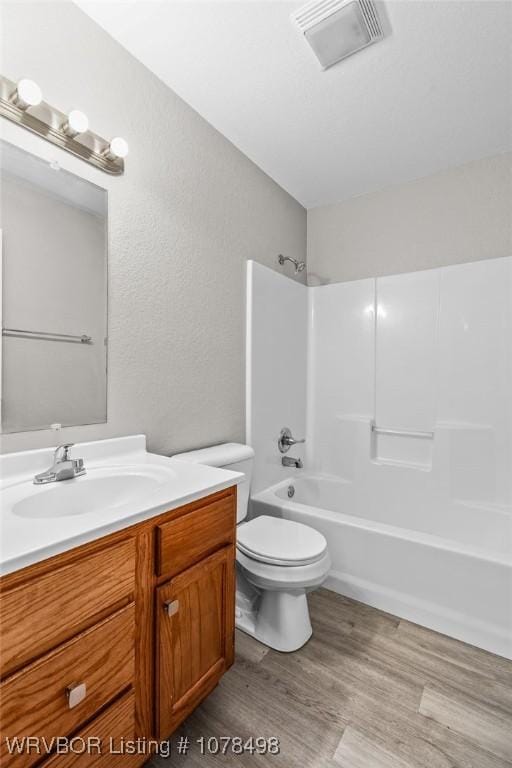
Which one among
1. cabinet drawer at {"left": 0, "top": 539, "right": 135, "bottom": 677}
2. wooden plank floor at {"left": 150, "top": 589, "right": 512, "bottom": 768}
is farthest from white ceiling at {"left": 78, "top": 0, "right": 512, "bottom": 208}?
wooden plank floor at {"left": 150, "top": 589, "right": 512, "bottom": 768}

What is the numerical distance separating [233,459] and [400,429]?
4.07ft

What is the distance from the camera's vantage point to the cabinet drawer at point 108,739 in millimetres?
777

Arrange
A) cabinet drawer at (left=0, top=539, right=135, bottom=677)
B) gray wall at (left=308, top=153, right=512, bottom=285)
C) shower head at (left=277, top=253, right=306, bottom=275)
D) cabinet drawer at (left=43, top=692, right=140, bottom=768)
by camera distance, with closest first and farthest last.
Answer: cabinet drawer at (left=0, top=539, right=135, bottom=677)
cabinet drawer at (left=43, top=692, right=140, bottom=768)
gray wall at (left=308, top=153, right=512, bottom=285)
shower head at (left=277, top=253, right=306, bottom=275)

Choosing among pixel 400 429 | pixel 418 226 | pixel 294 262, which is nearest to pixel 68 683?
pixel 400 429

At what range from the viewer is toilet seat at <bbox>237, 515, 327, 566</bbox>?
1493 mm

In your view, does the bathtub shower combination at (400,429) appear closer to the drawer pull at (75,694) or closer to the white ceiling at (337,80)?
the white ceiling at (337,80)

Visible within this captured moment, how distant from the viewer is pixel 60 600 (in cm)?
74

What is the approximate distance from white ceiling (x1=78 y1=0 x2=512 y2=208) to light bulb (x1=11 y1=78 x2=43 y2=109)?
51 cm

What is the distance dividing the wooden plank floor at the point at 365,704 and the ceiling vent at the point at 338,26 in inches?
95.8

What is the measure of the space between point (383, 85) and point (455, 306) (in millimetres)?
1215

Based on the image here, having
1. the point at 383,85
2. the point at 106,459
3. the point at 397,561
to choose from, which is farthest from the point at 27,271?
the point at 397,561

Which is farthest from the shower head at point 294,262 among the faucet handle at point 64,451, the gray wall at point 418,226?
the faucet handle at point 64,451

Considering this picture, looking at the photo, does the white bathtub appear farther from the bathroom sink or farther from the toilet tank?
the bathroom sink

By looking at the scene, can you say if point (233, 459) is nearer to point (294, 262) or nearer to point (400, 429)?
point (400, 429)
